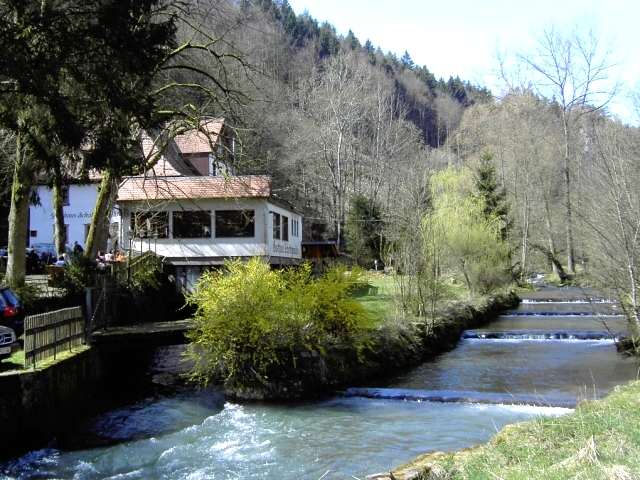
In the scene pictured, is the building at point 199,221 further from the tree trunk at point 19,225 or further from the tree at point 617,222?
the tree at point 617,222

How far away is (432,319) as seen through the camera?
2136 centimetres

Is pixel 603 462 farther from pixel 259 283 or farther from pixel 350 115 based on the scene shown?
pixel 350 115

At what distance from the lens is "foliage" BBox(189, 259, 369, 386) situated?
14500 mm

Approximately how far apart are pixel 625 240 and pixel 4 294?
577 inches

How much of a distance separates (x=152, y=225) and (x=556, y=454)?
82.0 feet

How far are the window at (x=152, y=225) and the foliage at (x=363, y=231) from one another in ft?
67.9

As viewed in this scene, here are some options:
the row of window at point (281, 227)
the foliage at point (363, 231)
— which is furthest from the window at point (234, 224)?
the foliage at point (363, 231)

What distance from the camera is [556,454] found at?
5742 millimetres

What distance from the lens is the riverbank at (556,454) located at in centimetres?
494

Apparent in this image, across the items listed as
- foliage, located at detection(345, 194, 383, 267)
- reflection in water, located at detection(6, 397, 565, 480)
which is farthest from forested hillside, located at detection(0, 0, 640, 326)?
reflection in water, located at detection(6, 397, 565, 480)

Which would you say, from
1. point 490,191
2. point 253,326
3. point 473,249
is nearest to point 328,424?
point 253,326

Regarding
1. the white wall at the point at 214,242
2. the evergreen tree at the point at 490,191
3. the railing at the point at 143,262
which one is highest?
the evergreen tree at the point at 490,191

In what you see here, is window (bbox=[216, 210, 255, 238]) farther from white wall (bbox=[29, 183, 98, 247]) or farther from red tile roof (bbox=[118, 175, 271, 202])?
white wall (bbox=[29, 183, 98, 247])

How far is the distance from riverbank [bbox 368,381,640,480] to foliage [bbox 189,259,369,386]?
7.76 meters
